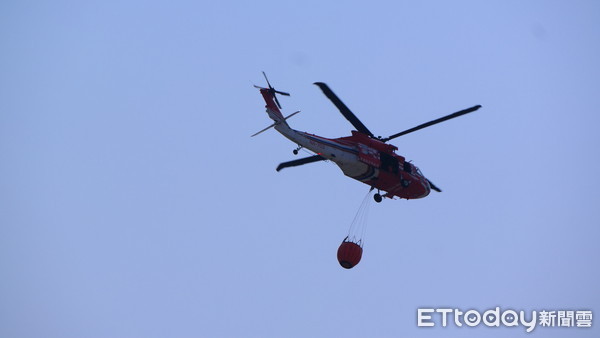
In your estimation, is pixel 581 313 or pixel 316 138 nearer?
pixel 316 138

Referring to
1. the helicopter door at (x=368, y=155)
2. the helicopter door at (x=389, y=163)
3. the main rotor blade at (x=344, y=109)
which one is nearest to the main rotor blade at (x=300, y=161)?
the helicopter door at (x=368, y=155)

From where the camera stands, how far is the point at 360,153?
4991cm

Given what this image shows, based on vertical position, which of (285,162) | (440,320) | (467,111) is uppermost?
(467,111)

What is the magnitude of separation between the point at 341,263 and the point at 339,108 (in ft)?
28.0

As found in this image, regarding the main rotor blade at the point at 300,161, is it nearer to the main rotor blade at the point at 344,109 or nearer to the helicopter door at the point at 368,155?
the helicopter door at the point at 368,155

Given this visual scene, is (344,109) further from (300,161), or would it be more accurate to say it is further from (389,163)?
(389,163)

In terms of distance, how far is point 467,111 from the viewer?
1932 inches

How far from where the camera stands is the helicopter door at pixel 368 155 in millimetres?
49875

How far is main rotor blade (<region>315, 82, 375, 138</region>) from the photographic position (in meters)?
47.2

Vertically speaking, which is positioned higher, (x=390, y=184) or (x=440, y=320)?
Answer: (x=390, y=184)

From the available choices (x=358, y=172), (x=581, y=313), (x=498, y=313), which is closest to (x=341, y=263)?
(x=358, y=172)

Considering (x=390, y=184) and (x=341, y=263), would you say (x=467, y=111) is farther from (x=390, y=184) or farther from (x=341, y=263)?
(x=341, y=263)

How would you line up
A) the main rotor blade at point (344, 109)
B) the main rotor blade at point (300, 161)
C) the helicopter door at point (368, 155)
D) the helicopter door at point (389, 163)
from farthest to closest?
the helicopter door at point (389, 163) < the helicopter door at point (368, 155) < the main rotor blade at point (300, 161) < the main rotor blade at point (344, 109)

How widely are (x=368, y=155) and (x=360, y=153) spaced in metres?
0.52
